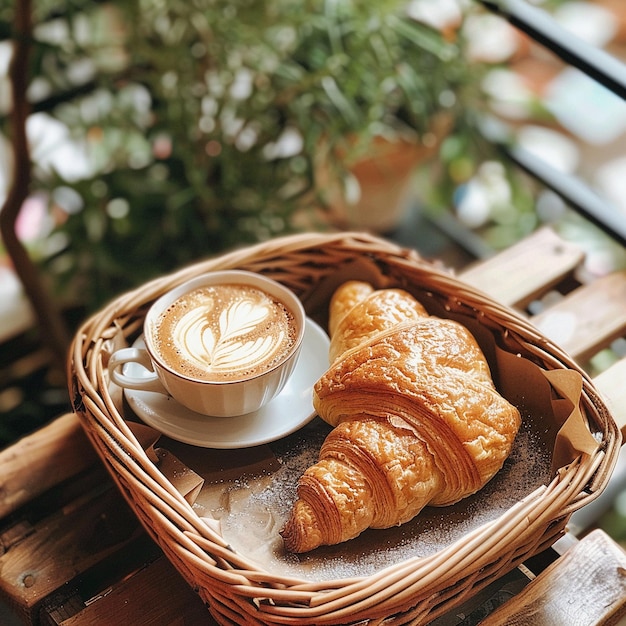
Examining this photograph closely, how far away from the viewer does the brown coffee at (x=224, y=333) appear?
949 mm

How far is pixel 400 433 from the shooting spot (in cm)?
88

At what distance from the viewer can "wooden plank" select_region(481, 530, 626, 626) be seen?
907 millimetres

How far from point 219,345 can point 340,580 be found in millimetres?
338

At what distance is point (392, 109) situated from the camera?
189cm

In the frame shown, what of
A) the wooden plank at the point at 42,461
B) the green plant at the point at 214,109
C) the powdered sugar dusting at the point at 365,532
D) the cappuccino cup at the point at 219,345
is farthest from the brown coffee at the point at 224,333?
the green plant at the point at 214,109

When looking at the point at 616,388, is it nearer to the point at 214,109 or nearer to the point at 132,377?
the point at 132,377

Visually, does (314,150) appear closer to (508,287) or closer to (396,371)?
(508,287)

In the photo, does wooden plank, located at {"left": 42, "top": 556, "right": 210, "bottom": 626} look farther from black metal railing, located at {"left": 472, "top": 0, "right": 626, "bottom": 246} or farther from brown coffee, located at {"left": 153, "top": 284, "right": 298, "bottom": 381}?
black metal railing, located at {"left": 472, "top": 0, "right": 626, "bottom": 246}

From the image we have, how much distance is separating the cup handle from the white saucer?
0.03m

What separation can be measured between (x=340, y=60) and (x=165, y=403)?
85 centimetres

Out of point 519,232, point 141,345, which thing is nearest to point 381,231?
point 519,232

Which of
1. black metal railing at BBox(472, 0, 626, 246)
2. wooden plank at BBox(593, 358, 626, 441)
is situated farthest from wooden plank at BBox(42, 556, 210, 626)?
black metal railing at BBox(472, 0, 626, 246)

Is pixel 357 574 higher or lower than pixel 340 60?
lower

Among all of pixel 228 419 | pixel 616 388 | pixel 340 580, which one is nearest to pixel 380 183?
pixel 616 388
